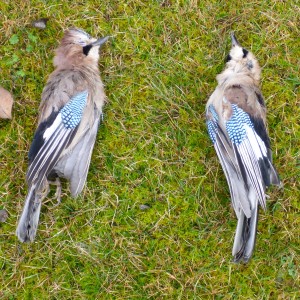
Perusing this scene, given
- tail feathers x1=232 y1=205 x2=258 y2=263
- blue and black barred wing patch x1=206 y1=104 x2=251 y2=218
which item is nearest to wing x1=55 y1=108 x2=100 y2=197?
blue and black barred wing patch x1=206 y1=104 x2=251 y2=218

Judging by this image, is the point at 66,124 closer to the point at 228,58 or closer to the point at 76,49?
the point at 76,49

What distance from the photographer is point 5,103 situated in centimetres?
466

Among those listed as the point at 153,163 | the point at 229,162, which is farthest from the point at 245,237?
the point at 153,163

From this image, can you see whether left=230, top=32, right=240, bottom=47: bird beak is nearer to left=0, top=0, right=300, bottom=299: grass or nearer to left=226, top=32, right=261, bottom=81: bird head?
left=226, top=32, right=261, bottom=81: bird head

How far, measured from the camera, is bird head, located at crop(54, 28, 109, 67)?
4680mm

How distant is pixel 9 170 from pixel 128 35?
1.77m

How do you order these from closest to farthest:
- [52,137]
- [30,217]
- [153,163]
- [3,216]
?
[52,137] < [30,217] < [3,216] < [153,163]

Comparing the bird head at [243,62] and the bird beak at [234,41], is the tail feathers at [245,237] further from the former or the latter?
the bird beak at [234,41]

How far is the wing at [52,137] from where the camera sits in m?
4.25

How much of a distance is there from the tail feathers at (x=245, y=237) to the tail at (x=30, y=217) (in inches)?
71.6

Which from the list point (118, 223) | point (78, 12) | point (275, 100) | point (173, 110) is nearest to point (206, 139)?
point (173, 110)

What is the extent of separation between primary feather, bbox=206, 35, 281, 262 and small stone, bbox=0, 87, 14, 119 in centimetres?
188

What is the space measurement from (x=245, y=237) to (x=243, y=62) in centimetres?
165

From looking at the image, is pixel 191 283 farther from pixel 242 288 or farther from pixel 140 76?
pixel 140 76
